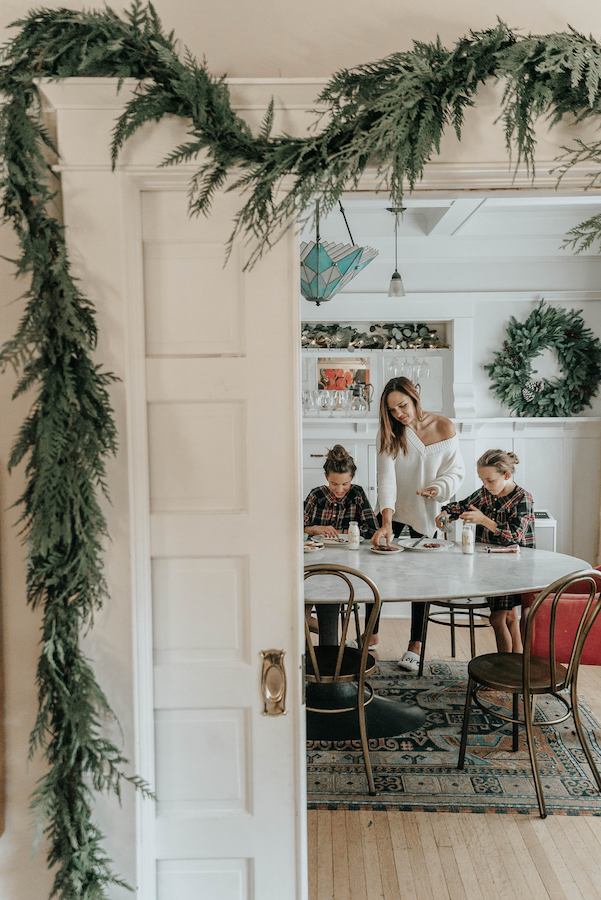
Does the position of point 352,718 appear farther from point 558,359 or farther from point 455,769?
point 558,359

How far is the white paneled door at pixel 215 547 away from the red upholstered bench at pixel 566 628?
8.52 ft

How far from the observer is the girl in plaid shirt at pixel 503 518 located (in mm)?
4219

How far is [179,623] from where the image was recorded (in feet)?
6.08

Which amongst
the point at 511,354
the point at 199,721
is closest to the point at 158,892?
the point at 199,721

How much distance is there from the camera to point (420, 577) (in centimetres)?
362

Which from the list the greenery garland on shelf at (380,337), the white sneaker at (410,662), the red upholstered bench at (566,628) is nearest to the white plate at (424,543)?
the red upholstered bench at (566,628)

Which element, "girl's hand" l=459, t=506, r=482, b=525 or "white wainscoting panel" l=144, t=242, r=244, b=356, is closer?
"white wainscoting panel" l=144, t=242, r=244, b=356

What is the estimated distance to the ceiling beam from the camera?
4.89 metres

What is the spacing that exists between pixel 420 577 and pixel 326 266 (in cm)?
166

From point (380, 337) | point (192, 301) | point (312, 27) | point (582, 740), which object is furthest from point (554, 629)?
point (380, 337)

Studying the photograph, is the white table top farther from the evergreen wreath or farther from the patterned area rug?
the evergreen wreath

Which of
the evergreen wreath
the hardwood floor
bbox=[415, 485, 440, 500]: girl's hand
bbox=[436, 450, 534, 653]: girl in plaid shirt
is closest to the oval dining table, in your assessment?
bbox=[436, 450, 534, 653]: girl in plaid shirt

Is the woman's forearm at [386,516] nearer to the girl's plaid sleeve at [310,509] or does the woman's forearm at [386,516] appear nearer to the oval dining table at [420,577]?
the oval dining table at [420,577]

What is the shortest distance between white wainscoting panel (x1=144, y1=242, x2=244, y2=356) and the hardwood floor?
2004 millimetres
